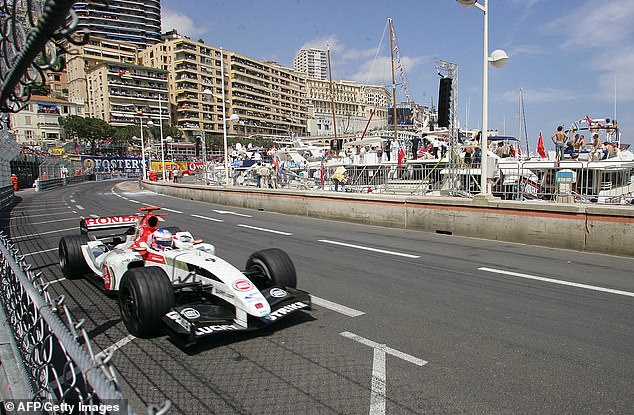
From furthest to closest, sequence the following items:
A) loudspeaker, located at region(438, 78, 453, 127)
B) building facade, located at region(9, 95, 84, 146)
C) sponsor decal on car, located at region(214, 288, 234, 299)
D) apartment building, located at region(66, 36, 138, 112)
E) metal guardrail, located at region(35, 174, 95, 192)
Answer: apartment building, located at region(66, 36, 138, 112) < building facade, located at region(9, 95, 84, 146) < metal guardrail, located at region(35, 174, 95, 192) < loudspeaker, located at region(438, 78, 453, 127) < sponsor decal on car, located at region(214, 288, 234, 299)

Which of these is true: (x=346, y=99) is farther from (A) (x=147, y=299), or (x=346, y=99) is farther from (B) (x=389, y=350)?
(B) (x=389, y=350)

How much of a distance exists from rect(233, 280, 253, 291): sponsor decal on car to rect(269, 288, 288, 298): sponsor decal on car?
41 cm

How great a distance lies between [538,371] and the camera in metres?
3.88

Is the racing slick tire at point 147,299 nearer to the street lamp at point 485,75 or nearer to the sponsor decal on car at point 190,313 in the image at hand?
the sponsor decal on car at point 190,313

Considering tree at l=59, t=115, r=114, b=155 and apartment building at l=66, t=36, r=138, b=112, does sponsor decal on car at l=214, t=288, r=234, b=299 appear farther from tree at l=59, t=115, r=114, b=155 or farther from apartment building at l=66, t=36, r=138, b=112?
apartment building at l=66, t=36, r=138, b=112

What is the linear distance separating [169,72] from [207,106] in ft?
39.7

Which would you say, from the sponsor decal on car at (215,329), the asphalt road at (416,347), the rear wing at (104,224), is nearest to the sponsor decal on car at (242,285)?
the sponsor decal on car at (215,329)

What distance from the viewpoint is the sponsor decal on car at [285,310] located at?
4699 millimetres

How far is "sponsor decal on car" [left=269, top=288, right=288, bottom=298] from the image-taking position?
514 cm

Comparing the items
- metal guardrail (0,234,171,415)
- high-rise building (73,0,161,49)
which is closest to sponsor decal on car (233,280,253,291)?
metal guardrail (0,234,171,415)

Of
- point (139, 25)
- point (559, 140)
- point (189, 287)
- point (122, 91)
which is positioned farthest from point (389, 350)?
point (139, 25)

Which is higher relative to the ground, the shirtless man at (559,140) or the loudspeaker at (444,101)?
the loudspeaker at (444,101)

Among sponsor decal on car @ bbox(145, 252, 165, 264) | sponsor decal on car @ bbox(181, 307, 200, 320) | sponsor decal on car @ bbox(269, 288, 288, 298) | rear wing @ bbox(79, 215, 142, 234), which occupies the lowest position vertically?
sponsor decal on car @ bbox(181, 307, 200, 320)

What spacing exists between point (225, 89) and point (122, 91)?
27640 mm
